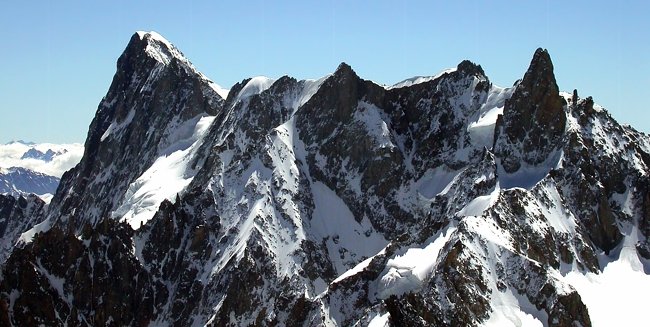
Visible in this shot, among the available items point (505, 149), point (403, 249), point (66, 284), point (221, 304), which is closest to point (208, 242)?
point (221, 304)

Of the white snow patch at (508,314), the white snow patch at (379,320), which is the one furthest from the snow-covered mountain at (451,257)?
the white snow patch at (379,320)

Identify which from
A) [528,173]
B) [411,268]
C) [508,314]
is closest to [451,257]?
[508,314]

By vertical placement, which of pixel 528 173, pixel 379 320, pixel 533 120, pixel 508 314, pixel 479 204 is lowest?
pixel 508 314

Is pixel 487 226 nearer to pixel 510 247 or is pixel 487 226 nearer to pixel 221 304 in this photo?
pixel 510 247

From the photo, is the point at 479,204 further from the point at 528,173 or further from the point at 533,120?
the point at 533,120

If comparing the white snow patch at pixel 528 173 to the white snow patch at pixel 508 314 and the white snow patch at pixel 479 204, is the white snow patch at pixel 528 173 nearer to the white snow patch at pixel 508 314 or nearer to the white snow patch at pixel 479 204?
the white snow patch at pixel 479 204

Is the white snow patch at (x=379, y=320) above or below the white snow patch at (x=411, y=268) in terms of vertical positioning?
below

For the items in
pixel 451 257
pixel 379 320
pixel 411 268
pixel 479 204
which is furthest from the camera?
pixel 479 204

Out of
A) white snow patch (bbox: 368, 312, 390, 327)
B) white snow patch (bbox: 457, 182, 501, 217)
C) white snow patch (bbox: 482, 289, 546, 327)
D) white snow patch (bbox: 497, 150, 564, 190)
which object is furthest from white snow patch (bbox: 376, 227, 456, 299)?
white snow patch (bbox: 497, 150, 564, 190)
